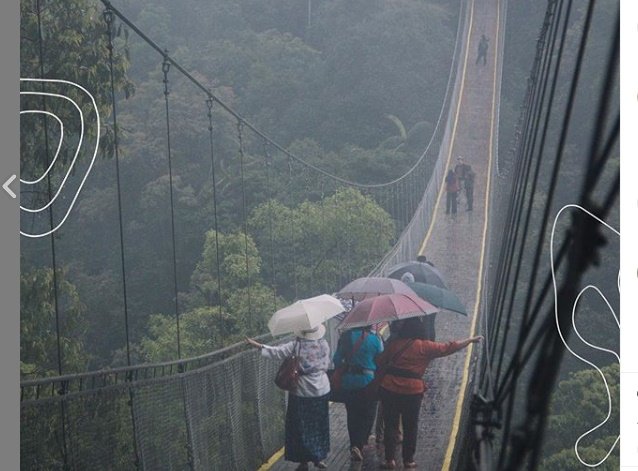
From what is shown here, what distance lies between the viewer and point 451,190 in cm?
1352

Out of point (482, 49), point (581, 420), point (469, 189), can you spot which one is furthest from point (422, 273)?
point (482, 49)

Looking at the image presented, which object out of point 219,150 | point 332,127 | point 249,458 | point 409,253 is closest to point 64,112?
point 249,458

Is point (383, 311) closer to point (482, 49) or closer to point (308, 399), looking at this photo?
point (308, 399)

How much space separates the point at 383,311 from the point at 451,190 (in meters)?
9.12

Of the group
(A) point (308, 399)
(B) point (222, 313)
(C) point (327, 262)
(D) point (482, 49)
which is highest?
(D) point (482, 49)

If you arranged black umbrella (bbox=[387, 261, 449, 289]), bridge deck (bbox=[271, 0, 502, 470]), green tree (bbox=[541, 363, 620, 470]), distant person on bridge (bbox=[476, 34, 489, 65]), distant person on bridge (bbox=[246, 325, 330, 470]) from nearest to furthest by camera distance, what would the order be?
distant person on bridge (bbox=[246, 325, 330, 470]), bridge deck (bbox=[271, 0, 502, 470]), black umbrella (bbox=[387, 261, 449, 289]), green tree (bbox=[541, 363, 620, 470]), distant person on bridge (bbox=[476, 34, 489, 65])

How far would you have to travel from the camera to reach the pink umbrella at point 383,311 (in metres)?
4.48

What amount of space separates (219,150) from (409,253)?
39.9 feet

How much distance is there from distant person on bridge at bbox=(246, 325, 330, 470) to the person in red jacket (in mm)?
201
